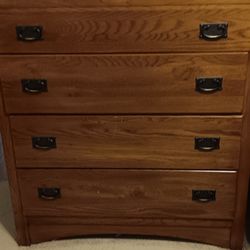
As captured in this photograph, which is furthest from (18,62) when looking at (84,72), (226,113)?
(226,113)

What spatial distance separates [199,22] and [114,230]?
85 centimetres

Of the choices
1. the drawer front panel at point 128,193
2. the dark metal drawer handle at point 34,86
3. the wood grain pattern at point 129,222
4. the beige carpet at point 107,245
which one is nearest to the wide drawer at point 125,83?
the dark metal drawer handle at point 34,86

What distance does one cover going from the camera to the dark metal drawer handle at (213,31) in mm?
1272

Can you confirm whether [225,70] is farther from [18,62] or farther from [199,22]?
[18,62]

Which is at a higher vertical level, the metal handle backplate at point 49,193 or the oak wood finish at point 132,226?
the metal handle backplate at point 49,193

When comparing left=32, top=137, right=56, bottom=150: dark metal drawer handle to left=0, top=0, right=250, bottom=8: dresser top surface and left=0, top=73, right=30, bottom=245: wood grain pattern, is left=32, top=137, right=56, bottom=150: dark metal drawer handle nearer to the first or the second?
left=0, top=73, right=30, bottom=245: wood grain pattern

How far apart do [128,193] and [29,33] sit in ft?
2.15

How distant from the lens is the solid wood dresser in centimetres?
129

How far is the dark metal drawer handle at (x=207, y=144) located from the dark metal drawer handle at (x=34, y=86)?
530 millimetres

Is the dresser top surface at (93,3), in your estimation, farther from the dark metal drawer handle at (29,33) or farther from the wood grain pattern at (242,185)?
the wood grain pattern at (242,185)

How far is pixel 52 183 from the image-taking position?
1.57 metres

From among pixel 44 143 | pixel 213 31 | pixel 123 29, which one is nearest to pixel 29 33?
pixel 123 29

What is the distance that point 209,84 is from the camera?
1368mm

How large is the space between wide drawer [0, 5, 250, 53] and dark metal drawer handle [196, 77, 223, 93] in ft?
0.32
